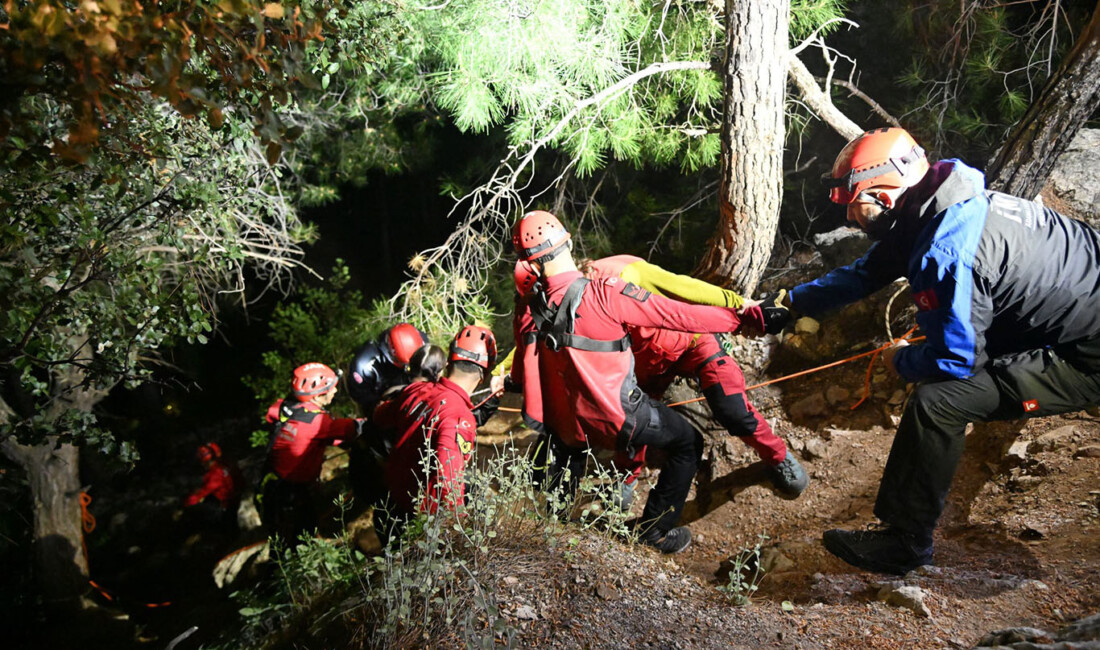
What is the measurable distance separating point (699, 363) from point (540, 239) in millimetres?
1426

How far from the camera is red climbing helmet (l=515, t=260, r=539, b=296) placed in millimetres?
3968

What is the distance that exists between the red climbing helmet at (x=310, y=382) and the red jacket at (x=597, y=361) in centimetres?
181

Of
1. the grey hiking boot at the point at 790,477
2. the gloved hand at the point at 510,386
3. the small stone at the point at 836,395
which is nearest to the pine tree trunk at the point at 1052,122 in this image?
the small stone at the point at 836,395

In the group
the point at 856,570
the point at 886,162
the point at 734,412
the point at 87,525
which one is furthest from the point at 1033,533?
the point at 87,525

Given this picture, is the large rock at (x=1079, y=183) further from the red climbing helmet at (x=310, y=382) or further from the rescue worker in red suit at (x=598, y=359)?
the red climbing helmet at (x=310, y=382)

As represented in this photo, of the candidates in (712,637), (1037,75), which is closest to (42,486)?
(712,637)

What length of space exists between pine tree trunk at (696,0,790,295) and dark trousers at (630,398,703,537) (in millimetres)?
1493

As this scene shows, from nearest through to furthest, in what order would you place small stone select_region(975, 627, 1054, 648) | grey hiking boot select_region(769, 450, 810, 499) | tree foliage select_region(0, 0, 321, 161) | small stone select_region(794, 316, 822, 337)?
tree foliage select_region(0, 0, 321, 161) → small stone select_region(975, 627, 1054, 648) → grey hiking boot select_region(769, 450, 810, 499) → small stone select_region(794, 316, 822, 337)

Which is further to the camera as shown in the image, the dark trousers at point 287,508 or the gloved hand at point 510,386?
the dark trousers at point 287,508

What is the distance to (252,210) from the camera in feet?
18.6

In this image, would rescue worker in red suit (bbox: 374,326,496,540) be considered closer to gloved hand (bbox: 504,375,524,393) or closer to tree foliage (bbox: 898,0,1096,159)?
gloved hand (bbox: 504,375,524,393)

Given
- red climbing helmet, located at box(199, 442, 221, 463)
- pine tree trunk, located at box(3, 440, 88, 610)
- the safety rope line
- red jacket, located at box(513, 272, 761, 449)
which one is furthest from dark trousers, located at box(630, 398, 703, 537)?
red climbing helmet, located at box(199, 442, 221, 463)

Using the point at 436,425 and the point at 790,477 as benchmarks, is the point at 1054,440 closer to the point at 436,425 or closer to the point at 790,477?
Answer: the point at 790,477

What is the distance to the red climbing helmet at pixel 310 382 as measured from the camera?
474cm
